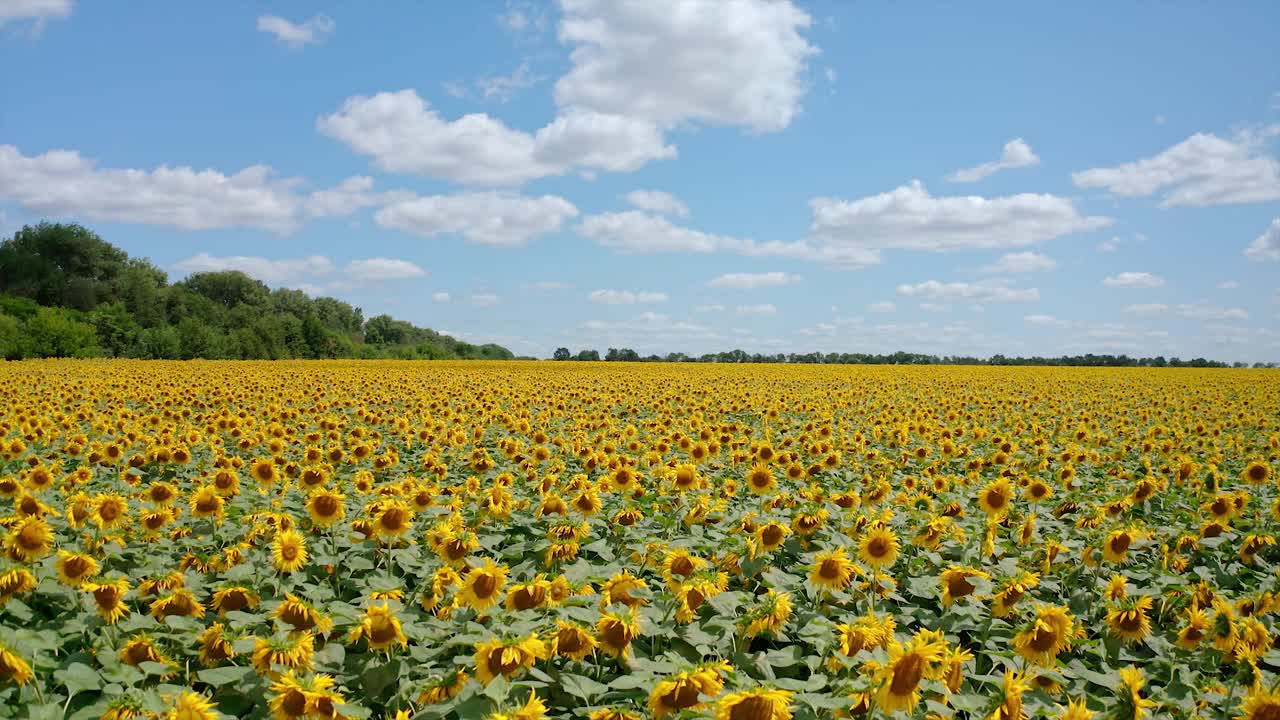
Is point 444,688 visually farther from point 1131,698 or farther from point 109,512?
point 109,512

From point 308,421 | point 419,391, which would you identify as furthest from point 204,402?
point 419,391

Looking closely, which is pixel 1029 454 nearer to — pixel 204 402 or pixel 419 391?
pixel 419 391

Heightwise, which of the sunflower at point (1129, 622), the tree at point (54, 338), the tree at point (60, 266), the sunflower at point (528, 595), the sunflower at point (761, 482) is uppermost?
the tree at point (60, 266)

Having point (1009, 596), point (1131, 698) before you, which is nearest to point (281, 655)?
point (1131, 698)

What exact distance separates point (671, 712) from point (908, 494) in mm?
5586

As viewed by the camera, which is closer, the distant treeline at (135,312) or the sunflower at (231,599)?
the sunflower at (231,599)

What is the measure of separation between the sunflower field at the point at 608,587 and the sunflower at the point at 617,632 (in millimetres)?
17

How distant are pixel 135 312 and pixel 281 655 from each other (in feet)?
305

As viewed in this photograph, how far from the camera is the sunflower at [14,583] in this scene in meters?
3.89

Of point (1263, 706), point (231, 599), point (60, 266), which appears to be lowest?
point (231, 599)

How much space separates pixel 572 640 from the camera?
10.8 feet

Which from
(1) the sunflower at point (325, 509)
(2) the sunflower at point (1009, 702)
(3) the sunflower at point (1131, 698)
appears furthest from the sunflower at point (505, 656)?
(1) the sunflower at point (325, 509)

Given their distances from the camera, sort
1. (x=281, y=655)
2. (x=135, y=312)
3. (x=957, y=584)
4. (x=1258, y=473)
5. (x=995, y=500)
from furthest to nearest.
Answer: (x=135, y=312)
(x=1258, y=473)
(x=995, y=500)
(x=957, y=584)
(x=281, y=655)

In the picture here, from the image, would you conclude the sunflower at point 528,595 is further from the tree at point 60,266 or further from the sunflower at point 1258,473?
the tree at point 60,266
